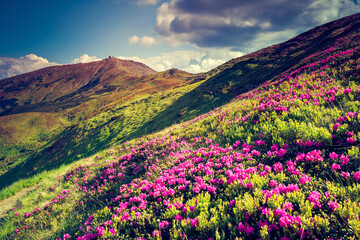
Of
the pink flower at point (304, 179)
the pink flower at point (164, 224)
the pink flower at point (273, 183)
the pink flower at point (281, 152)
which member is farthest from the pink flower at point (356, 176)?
the pink flower at point (164, 224)

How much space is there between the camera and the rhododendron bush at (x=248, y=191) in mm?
3059

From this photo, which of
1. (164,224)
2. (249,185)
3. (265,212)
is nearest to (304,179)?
(249,185)

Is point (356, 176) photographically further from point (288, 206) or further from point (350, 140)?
point (288, 206)

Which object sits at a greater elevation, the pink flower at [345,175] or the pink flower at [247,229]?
the pink flower at [345,175]

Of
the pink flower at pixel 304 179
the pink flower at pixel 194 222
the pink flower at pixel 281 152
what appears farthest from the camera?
the pink flower at pixel 281 152

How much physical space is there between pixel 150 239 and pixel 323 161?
4.74 metres

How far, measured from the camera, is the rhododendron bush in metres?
3.06

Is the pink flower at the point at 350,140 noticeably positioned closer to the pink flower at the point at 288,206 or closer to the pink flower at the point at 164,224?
the pink flower at the point at 288,206

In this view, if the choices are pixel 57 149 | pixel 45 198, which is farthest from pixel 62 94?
pixel 45 198

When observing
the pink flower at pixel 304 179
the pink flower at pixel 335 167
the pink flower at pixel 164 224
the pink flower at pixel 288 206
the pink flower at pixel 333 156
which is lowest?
the pink flower at pixel 164 224

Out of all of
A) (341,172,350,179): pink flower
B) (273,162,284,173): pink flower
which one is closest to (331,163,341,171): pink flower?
(341,172,350,179): pink flower

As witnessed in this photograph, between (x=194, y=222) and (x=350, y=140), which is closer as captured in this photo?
(x=194, y=222)

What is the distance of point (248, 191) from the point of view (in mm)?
3963

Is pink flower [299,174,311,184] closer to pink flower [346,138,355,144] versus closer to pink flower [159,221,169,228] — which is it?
pink flower [346,138,355,144]
